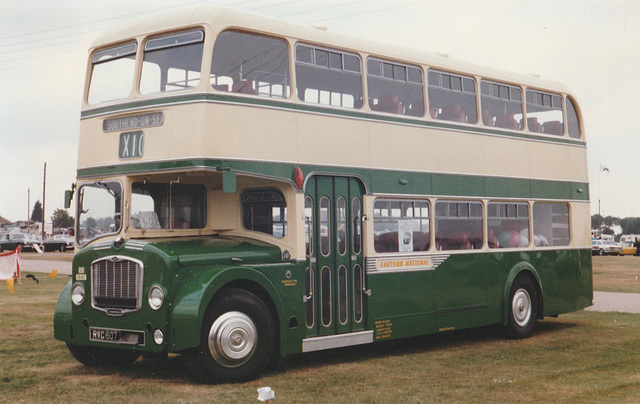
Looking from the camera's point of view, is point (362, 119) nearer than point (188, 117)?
No

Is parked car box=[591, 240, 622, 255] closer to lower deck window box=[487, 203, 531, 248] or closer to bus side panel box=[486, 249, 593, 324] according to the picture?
bus side panel box=[486, 249, 593, 324]

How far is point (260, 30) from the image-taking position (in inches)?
413

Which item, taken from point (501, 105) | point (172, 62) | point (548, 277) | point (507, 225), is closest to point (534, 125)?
point (501, 105)

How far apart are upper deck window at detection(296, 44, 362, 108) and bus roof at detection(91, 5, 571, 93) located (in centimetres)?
14

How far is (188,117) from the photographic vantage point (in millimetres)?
9891

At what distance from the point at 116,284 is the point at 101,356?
1.67m

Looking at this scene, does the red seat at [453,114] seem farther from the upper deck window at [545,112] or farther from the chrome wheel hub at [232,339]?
the chrome wheel hub at [232,339]

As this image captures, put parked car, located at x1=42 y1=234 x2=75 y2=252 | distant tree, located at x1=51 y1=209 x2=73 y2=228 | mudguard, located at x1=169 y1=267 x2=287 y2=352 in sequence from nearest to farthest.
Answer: mudguard, located at x1=169 y1=267 x2=287 y2=352
parked car, located at x1=42 y1=234 x2=75 y2=252
distant tree, located at x1=51 y1=209 x2=73 y2=228

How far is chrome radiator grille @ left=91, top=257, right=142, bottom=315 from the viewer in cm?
960

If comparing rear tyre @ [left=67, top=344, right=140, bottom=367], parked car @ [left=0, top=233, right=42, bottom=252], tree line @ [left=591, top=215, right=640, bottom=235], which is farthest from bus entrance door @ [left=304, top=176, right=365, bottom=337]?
tree line @ [left=591, top=215, right=640, bottom=235]

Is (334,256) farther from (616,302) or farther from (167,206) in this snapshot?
(616,302)

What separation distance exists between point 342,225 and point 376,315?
132cm

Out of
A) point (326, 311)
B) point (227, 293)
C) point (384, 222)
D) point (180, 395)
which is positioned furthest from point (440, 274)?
point (180, 395)

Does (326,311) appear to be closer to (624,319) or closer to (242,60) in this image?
(242,60)
